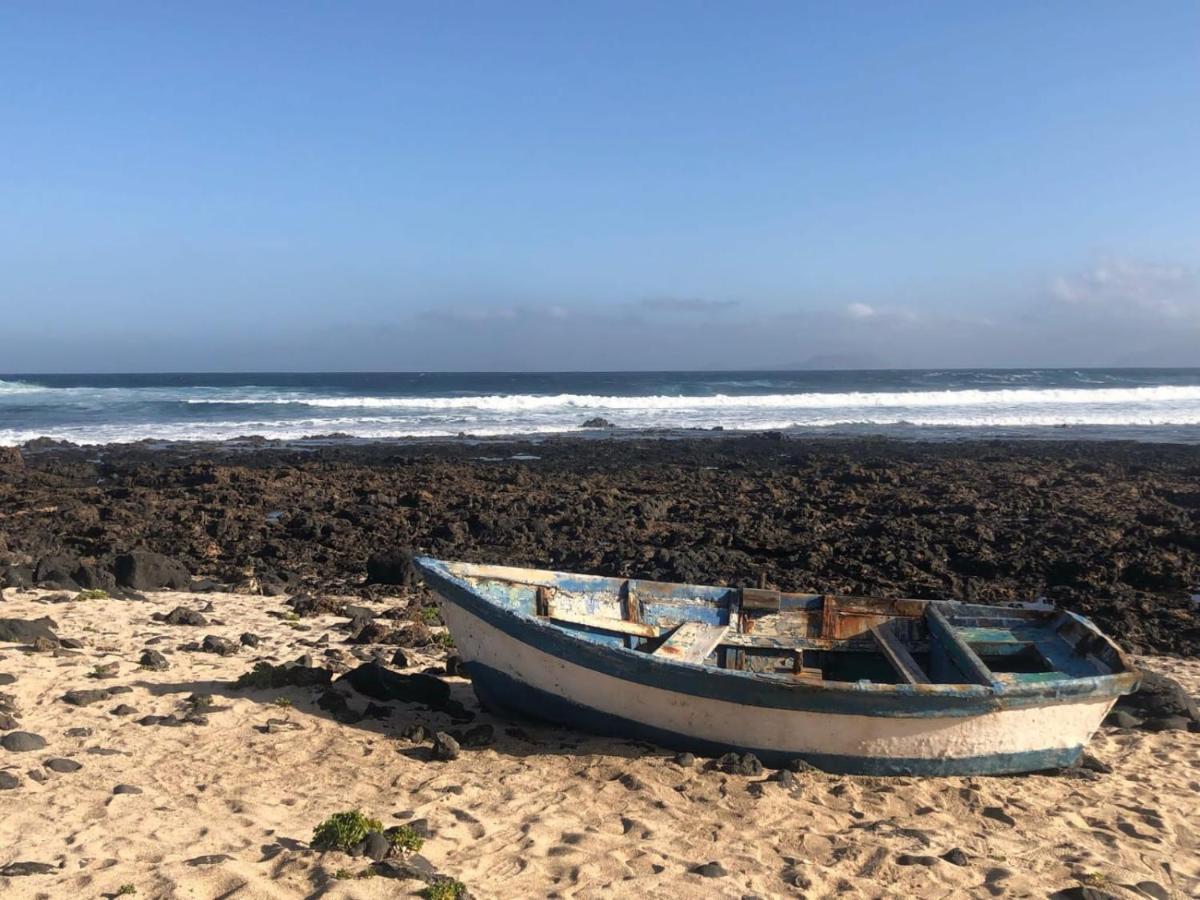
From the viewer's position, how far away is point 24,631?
24.2 ft

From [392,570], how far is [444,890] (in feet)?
22.4

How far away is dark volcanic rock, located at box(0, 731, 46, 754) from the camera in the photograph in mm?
5391

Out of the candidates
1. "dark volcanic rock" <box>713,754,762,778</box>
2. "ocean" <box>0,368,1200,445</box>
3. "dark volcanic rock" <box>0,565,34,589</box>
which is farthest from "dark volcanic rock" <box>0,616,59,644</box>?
"ocean" <box>0,368,1200,445</box>

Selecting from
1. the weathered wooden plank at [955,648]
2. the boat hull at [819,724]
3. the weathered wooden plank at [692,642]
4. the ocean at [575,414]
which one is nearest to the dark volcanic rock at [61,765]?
the boat hull at [819,724]

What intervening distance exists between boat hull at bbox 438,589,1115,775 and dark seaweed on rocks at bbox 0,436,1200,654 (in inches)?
149

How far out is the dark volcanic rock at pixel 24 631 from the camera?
7281 mm

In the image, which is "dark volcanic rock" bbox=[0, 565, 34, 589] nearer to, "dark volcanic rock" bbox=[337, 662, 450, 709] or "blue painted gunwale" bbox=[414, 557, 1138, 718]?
"dark volcanic rock" bbox=[337, 662, 450, 709]

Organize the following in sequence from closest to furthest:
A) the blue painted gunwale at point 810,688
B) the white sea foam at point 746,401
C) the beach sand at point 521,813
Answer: the beach sand at point 521,813
the blue painted gunwale at point 810,688
the white sea foam at point 746,401

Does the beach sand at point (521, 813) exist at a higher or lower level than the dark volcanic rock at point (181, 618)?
lower

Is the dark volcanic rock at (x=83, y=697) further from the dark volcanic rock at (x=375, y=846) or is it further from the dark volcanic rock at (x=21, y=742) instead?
the dark volcanic rock at (x=375, y=846)

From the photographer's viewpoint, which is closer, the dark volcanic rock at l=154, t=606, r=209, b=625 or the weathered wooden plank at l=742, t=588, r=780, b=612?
the weathered wooden plank at l=742, t=588, r=780, b=612

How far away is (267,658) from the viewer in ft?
24.7

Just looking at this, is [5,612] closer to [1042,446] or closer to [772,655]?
[772,655]

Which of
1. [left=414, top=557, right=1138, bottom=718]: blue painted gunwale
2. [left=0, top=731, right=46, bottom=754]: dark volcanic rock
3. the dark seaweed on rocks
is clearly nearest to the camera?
[left=0, top=731, right=46, bottom=754]: dark volcanic rock
